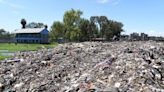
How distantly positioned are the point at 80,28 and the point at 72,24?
269 centimetres

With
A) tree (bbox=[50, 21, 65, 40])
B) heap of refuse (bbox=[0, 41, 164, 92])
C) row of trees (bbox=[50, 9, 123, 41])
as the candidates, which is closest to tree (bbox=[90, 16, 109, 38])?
row of trees (bbox=[50, 9, 123, 41])

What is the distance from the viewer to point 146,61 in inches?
416

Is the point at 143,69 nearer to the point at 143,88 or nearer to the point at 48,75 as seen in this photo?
the point at 143,88

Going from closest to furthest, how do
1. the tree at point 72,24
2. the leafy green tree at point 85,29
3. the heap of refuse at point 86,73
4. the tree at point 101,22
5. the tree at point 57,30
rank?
1. the heap of refuse at point 86,73
2. the tree at point 72,24
3. the leafy green tree at point 85,29
4. the tree at point 57,30
5. the tree at point 101,22

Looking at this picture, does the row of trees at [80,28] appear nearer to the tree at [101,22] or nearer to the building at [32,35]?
the tree at [101,22]

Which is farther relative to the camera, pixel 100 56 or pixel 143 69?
Result: pixel 100 56

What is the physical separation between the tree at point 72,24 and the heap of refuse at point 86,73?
62.6 meters

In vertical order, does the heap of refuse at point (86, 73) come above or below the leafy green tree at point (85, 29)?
below

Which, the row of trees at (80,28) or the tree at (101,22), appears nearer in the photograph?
the row of trees at (80,28)

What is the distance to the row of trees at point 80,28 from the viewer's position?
76.4m

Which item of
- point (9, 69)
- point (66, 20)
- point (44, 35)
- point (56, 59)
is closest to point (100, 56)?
point (56, 59)

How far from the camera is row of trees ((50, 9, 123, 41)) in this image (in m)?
76.4

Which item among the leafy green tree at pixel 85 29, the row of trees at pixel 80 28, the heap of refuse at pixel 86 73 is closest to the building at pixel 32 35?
the row of trees at pixel 80 28

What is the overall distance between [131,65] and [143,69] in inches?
23.6
